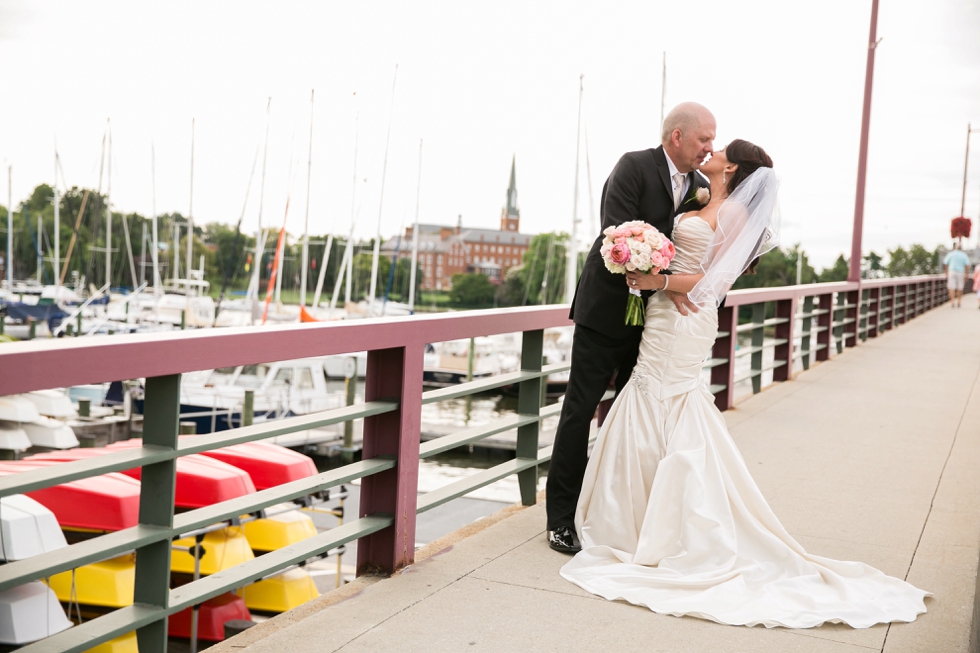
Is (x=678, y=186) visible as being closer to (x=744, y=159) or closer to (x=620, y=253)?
(x=744, y=159)

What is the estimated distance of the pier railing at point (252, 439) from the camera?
2287mm

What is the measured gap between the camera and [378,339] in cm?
354

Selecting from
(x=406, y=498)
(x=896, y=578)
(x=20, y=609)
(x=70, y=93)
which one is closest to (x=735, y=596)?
(x=896, y=578)

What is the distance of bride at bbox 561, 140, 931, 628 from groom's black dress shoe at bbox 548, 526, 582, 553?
0.18 feet

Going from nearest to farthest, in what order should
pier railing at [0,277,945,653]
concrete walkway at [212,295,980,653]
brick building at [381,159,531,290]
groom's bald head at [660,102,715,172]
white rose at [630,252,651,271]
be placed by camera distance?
pier railing at [0,277,945,653]
concrete walkway at [212,295,980,653]
white rose at [630,252,651,271]
groom's bald head at [660,102,715,172]
brick building at [381,159,531,290]

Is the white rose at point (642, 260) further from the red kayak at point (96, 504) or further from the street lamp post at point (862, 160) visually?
the street lamp post at point (862, 160)

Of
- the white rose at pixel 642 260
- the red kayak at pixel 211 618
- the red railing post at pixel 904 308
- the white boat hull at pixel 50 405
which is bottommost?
the white boat hull at pixel 50 405

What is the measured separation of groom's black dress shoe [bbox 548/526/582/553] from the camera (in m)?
4.23

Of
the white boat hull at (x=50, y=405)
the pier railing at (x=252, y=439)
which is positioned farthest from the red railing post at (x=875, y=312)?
the white boat hull at (x=50, y=405)

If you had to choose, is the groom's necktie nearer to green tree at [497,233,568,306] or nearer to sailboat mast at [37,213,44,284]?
green tree at [497,233,568,306]

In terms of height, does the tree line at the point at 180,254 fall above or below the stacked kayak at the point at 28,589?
above

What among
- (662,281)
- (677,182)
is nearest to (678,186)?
(677,182)

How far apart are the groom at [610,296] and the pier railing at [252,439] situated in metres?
0.41

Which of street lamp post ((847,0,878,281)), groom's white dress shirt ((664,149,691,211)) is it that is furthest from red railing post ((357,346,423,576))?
street lamp post ((847,0,878,281))
